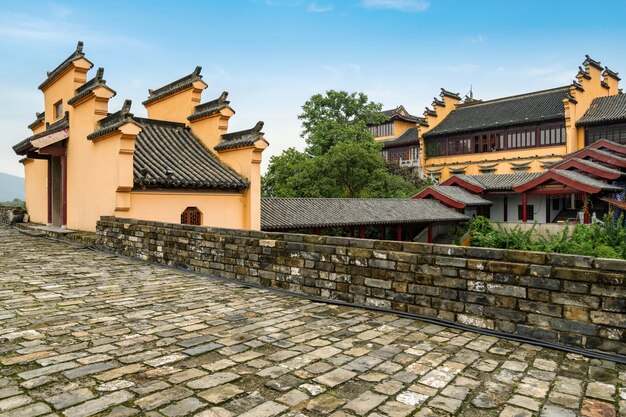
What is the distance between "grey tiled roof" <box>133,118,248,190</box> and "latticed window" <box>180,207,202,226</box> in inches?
29.8

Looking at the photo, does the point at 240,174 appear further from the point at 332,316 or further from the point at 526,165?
the point at 526,165

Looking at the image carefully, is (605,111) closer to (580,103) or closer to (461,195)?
(580,103)

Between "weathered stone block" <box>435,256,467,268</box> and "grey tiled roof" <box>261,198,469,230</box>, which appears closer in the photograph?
"weathered stone block" <box>435,256,467,268</box>

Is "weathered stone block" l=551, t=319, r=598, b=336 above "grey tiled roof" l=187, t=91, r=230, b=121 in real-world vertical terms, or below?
below

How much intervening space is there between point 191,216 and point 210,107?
4.17m

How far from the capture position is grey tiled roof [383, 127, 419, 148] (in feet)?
141

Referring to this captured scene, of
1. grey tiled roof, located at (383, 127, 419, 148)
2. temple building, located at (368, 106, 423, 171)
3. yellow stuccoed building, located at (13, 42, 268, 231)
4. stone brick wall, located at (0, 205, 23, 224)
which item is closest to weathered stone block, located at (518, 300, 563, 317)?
yellow stuccoed building, located at (13, 42, 268, 231)

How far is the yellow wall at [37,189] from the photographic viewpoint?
17906 mm

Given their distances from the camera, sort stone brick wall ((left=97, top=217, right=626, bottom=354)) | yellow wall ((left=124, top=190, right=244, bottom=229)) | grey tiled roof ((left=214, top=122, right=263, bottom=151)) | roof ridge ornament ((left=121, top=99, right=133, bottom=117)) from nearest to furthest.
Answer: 1. stone brick wall ((left=97, top=217, right=626, bottom=354))
2. roof ridge ornament ((left=121, top=99, right=133, bottom=117))
3. yellow wall ((left=124, top=190, right=244, bottom=229))
4. grey tiled roof ((left=214, top=122, right=263, bottom=151))

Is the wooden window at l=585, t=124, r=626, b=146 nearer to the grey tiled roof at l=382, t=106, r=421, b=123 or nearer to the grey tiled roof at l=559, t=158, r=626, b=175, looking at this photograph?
the grey tiled roof at l=559, t=158, r=626, b=175

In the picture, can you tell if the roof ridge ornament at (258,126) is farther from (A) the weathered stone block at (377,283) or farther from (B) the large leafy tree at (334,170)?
(B) the large leafy tree at (334,170)

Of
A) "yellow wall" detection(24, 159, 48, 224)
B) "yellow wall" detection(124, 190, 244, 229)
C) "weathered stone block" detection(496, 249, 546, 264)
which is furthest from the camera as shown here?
"yellow wall" detection(24, 159, 48, 224)

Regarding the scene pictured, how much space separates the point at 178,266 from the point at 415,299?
5097mm

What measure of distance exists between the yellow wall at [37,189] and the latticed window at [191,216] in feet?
26.7
